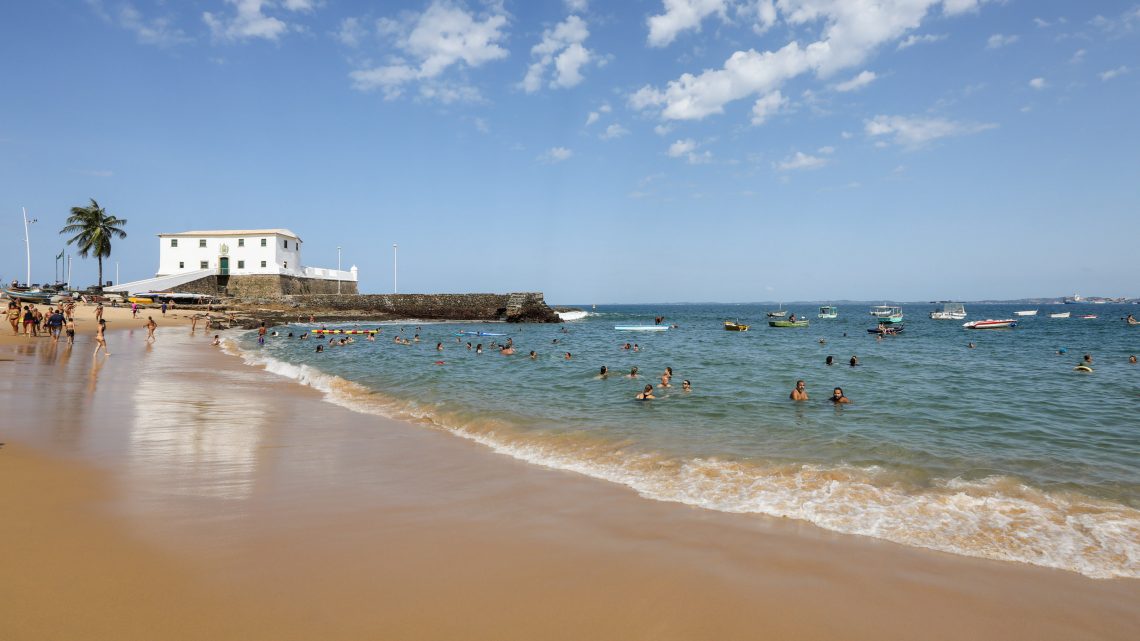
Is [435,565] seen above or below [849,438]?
above

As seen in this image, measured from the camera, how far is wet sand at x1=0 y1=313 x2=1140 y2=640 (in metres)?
3.91

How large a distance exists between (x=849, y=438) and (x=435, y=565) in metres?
8.62

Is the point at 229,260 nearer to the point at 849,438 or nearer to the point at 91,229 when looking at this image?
the point at 91,229

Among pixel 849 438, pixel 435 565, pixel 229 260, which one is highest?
pixel 229 260

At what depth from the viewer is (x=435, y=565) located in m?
4.75

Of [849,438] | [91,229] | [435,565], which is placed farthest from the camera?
[91,229]

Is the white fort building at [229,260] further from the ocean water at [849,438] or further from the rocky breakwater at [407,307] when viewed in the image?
the ocean water at [849,438]

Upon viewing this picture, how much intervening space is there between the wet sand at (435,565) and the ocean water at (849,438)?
819mm

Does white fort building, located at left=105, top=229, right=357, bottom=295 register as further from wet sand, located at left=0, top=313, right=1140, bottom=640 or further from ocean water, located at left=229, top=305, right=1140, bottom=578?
wet sand, located at left=0, top=313, right=1140, bottom=640

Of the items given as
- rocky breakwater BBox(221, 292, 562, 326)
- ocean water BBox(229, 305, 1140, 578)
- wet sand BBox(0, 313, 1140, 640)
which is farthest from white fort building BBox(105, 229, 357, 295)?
wet sand BBox(0, 313, 1140, 640)

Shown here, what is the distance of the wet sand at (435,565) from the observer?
391cm

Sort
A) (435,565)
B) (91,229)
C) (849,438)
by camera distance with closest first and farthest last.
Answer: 1. (435,565)
2. (849,438)
3. (91,229)

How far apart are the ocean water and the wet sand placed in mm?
819

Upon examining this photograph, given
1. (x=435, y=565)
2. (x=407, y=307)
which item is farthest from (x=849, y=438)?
(x=407, y=307)
